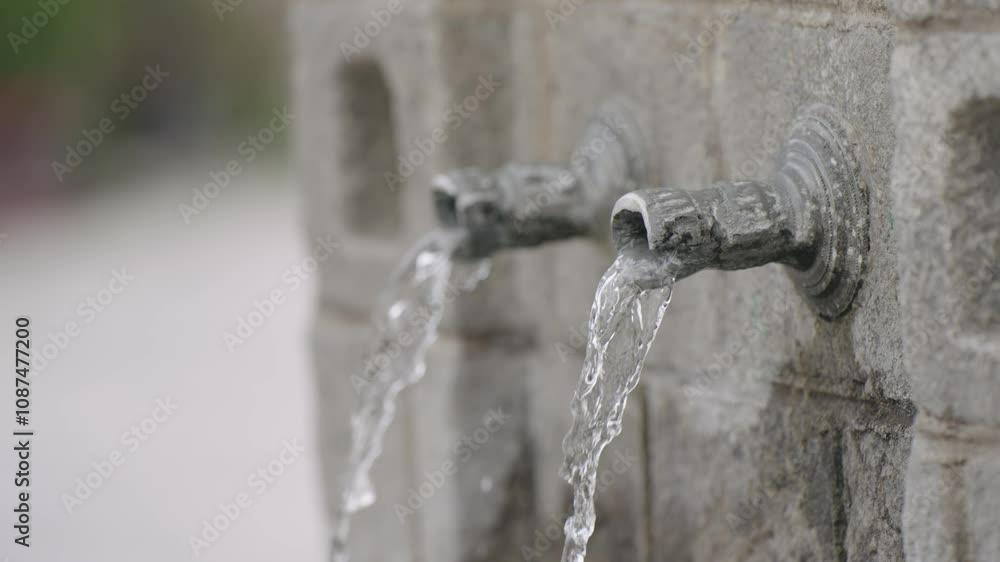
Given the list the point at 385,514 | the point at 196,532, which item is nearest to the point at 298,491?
the point at 196,532

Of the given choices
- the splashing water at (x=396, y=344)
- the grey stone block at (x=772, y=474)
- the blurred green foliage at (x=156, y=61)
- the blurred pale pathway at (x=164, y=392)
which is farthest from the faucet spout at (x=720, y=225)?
the blurred green foliage at (x=156, y=61)

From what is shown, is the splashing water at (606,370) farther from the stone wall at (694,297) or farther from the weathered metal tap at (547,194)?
the weathered metal tap at (547,194)

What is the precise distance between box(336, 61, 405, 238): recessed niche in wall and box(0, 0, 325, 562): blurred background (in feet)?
0.85

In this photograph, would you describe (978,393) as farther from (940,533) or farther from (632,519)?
(632,519)

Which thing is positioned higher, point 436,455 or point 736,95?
point 736,95

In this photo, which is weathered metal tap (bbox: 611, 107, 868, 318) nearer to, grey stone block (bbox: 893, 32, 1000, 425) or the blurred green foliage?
grey stone block (bbox: 893, 32, 1000, 425)

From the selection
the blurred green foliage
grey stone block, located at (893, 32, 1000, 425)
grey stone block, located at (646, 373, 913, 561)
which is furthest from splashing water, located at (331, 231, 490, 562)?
the blurred green foliage

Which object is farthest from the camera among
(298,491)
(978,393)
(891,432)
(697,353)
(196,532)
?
(298,491)

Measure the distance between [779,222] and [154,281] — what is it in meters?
5.78

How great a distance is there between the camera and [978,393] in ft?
3.90

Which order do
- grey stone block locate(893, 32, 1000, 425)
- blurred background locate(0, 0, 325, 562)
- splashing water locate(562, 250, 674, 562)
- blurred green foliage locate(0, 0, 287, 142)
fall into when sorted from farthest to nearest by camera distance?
blurred green foliage locate(0, 0, 287, 142)
blurred background locate(0, 0, 325, 562)
splashing water locate(562, 250, 674, 562)
grey stone block locate(893, 32, 1000, 425)

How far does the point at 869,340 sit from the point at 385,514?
4.89 ft

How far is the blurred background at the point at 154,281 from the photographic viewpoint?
13.1ft

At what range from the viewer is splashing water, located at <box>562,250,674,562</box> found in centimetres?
153
